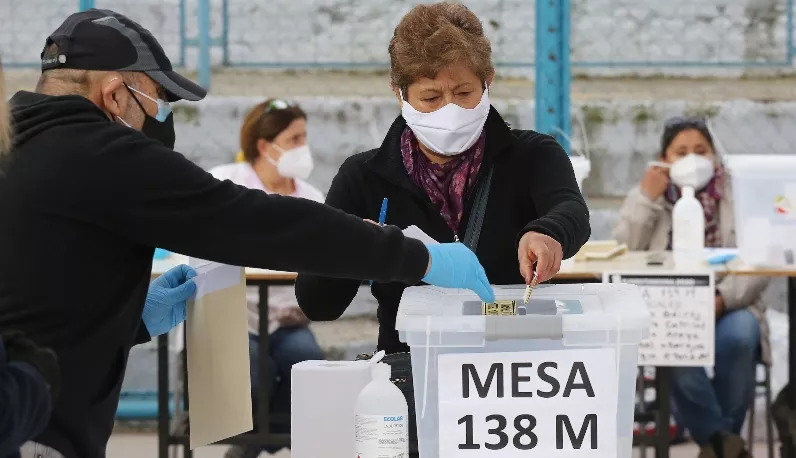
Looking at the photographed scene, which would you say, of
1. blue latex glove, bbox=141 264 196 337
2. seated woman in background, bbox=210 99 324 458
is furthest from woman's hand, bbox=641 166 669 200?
A: blue latex glove, bbox=141 264 196 337

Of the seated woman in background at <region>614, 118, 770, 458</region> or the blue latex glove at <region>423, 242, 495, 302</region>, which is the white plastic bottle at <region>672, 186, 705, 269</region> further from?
the blue latex glove at <region>423, 242, 495, 302</region>

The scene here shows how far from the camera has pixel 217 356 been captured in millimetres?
2037

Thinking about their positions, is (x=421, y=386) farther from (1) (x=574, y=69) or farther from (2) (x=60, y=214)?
(1) (x=574, y=69)

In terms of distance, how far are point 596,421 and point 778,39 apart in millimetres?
5267

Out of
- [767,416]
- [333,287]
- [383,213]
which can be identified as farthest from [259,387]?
[383,213]

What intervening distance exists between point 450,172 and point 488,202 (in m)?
0.10

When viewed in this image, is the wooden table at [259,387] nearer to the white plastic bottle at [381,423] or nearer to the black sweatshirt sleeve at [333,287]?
the black sweatshirt sleeve at [333,287]

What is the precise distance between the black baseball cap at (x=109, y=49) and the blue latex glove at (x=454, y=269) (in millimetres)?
510

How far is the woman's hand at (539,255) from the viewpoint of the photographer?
192cm

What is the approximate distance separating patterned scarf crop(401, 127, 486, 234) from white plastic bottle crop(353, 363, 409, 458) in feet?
1.47

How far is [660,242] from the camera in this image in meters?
4.36

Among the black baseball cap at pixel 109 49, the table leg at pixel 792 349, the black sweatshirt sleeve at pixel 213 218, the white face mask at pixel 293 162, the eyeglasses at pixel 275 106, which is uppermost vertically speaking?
the eyeglasses at pixel 275 106

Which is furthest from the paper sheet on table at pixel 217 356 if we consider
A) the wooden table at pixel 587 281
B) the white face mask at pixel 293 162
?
the white face mask at pixel 293 162

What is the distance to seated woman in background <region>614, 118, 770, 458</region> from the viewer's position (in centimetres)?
416
